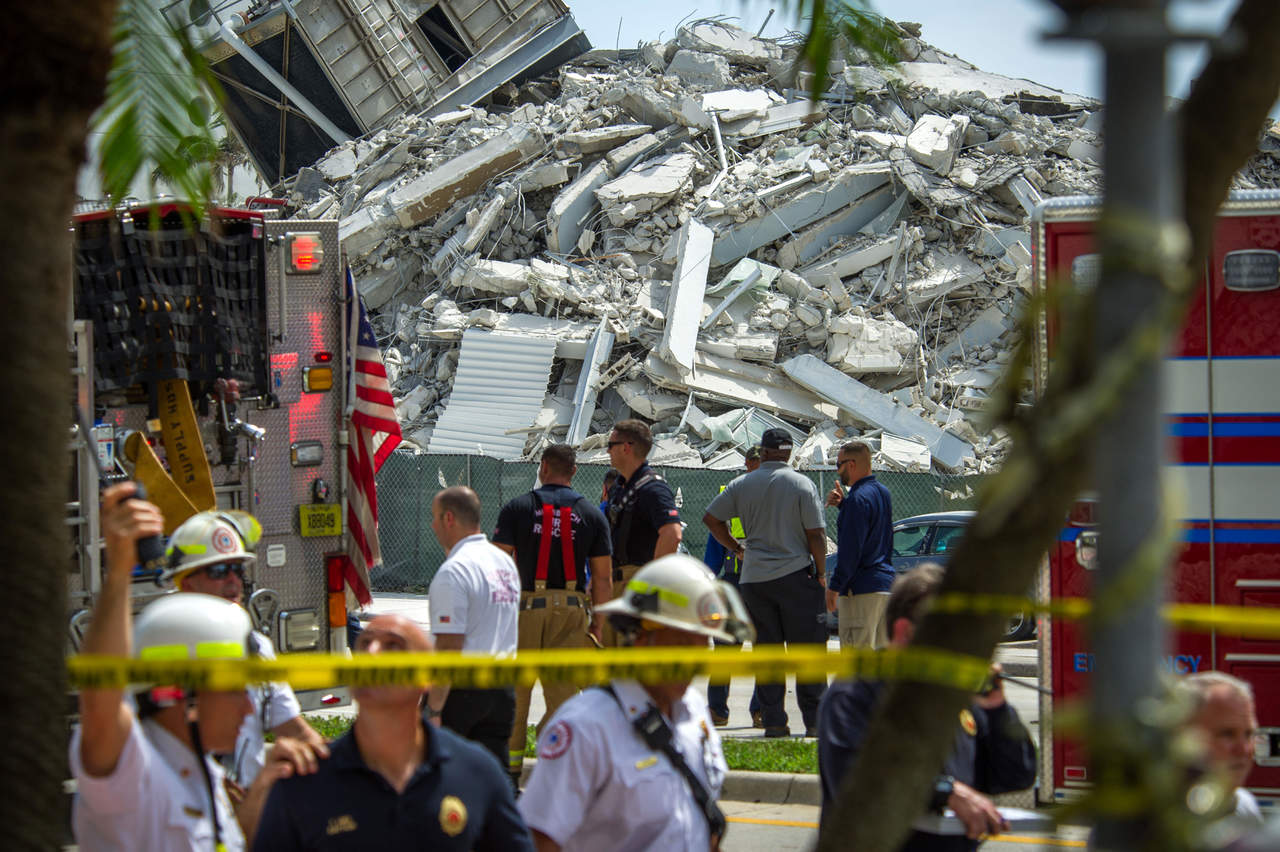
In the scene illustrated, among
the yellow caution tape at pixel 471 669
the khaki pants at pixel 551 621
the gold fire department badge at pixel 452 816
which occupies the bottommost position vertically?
the khaki pants at pixel 551 621

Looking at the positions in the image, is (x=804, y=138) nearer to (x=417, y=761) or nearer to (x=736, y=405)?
(x=736, y=405)

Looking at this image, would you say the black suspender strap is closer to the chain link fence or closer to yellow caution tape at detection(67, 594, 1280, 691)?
yellow caution tape at detection(67, 594, 1280, 691)

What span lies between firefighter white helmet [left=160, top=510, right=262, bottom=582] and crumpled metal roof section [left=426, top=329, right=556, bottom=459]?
1897 cm

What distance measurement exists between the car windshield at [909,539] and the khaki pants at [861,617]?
6.09m

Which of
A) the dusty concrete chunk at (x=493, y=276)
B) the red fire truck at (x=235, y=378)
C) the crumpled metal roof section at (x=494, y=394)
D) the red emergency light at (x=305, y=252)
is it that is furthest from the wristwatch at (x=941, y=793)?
the dusty concrete chunk at (x=493, y=276)

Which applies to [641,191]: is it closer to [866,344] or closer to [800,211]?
[800,211]

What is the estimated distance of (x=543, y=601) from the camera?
24.9 ft

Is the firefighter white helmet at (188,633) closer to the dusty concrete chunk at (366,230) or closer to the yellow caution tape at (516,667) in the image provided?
the yellow caution tape at (516,667)

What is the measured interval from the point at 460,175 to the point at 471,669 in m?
25.4

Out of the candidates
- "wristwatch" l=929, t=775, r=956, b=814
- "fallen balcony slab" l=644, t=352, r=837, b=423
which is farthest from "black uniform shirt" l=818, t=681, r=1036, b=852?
"fallen balcony slab" l=644, t=352, r=837, b=423

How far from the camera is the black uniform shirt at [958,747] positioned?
3.42 m

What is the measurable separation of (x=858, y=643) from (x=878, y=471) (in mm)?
11763

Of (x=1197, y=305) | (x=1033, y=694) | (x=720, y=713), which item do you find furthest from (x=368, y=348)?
(x=1033, y=694)

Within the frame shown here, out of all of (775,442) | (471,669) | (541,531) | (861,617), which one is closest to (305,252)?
(541,531)
